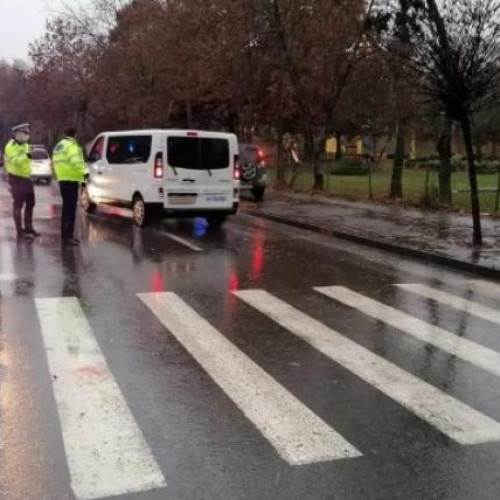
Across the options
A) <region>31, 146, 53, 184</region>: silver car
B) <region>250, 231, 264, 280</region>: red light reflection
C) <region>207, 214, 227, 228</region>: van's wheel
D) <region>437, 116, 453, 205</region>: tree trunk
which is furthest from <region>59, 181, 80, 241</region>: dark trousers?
<region>31, 146, 53, 184</region>: silver car

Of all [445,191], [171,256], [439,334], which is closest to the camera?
[439,334]

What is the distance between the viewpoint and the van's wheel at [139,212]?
47.2ft

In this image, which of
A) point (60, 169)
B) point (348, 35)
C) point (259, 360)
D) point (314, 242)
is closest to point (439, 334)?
point (259, 360)

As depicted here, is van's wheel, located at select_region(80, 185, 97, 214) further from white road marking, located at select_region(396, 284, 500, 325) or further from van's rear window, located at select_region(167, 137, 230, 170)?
white road marking, located at select_region(396, 284, 500, 325)

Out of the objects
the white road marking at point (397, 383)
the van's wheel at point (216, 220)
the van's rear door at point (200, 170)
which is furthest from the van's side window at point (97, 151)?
the white road marking at point (397, 383)

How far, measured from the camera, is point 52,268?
9906 millimetres

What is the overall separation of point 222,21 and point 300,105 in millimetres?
3958

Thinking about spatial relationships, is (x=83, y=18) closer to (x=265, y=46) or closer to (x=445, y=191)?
(x=265, y=46)

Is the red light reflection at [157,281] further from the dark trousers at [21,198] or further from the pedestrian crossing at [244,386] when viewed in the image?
the dark trousers at [21,198]

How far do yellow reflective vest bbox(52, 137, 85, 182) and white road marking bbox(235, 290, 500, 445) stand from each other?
5.83 metres

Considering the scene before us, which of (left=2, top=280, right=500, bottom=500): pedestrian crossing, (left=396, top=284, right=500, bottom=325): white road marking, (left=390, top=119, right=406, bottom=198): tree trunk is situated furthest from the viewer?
(left=390, top=119, right=406, bottom=198): tree trunk

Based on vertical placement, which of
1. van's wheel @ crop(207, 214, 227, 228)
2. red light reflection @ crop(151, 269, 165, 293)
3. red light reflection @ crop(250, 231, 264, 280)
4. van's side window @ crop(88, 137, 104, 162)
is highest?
van's side window @ crop(88, 137, 104, 162)

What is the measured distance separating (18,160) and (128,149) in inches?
103

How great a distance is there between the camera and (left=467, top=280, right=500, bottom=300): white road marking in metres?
9.00
